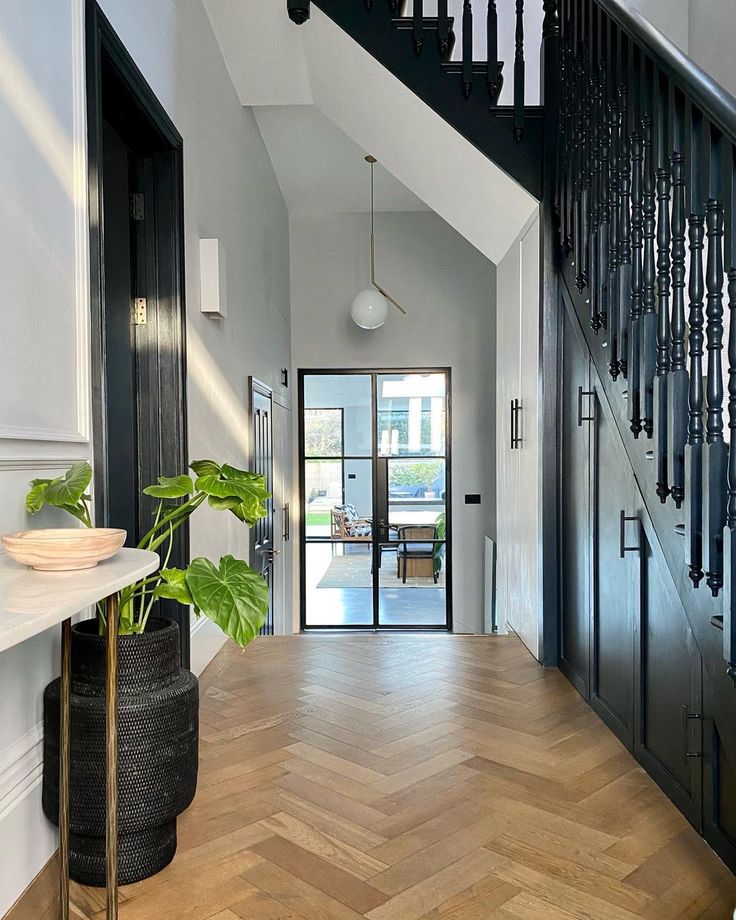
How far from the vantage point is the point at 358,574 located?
7043 mm

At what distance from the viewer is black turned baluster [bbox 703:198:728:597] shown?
1.73 metres

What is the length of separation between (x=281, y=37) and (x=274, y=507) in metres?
3.09

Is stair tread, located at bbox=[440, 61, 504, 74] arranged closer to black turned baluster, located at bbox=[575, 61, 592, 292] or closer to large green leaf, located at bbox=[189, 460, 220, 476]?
black turned baluster, located at bbox=[575, 61, 592, 292]

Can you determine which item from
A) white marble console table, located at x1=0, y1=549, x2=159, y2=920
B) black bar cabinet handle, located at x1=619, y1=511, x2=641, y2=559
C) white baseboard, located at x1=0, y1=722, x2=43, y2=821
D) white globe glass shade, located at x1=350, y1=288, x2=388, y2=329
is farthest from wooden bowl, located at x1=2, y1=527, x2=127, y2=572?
white globe glass shade, located at x1=350, y1=288, x2=388, y2=329

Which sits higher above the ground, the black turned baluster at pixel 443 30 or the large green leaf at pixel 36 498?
the black turned baluster at pixel 443 30

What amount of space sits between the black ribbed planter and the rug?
5.20 meters

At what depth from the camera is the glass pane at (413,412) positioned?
695cm

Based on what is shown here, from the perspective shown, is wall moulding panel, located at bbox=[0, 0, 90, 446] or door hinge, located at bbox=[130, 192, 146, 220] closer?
wall moulding panel, located at bbox=[0, 0, 90, 446]

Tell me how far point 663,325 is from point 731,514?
0.64 m

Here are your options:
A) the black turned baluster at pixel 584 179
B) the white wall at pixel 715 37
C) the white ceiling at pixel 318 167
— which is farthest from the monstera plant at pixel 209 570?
the white ceiling at pixel 318 167

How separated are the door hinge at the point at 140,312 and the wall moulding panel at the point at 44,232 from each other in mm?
907

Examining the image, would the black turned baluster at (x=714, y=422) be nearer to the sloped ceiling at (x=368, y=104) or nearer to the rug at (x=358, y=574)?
the sloped ceiling at (x=368, y=104)

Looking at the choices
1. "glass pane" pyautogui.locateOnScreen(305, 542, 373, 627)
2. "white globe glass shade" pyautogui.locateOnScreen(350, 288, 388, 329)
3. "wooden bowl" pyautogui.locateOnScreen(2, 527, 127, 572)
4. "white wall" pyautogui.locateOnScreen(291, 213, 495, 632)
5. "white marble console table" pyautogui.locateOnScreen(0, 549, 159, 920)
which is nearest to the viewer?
"white marble console table" pyautogui.locateOnScreen(0, 549, 159, 920)

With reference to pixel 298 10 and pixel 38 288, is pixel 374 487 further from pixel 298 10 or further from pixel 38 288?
pixel 38 288
